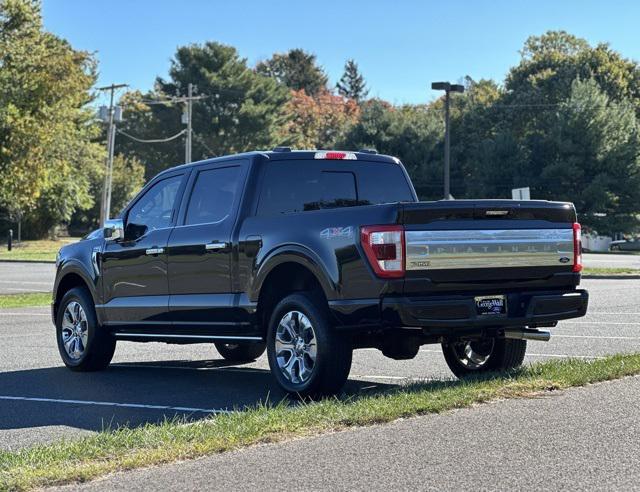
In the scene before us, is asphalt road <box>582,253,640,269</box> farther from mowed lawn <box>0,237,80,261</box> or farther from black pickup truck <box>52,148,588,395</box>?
black pickup truck <box>52,148,588,395</box>

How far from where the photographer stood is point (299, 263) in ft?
27.2

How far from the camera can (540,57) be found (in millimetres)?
83500

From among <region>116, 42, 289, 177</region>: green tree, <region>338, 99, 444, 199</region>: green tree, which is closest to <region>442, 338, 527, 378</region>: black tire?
<region>338, 99, 444, 199</region>: green tree

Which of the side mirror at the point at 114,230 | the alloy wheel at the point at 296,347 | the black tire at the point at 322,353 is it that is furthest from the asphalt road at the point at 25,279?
the black tire at the point at 322,353

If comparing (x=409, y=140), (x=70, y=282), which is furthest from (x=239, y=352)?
(x=409, y=140)

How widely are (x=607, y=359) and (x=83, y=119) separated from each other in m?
59.9

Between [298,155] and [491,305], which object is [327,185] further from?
[491,305]

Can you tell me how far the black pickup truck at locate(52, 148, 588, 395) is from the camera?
7.74 metres

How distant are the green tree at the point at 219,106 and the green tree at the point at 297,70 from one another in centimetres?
3001

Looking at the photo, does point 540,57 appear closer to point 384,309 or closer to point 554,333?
point 554,333

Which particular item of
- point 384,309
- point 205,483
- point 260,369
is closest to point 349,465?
point 205,483

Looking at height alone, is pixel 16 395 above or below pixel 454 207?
below

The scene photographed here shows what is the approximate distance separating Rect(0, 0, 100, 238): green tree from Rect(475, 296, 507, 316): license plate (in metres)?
39.9

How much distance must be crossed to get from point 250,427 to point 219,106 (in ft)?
259
